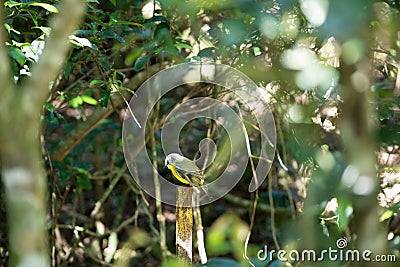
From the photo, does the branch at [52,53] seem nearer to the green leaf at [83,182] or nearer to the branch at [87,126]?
the branch at [87,126]

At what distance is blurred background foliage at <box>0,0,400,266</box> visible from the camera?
744 millimetres

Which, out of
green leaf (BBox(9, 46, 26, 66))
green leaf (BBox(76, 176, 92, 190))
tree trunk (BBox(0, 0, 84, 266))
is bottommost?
green leaf (BBox(76, 176, 92, 190))

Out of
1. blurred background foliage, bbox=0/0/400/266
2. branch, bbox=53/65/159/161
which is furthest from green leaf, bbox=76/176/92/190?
branch, bbox=53/65/159/161

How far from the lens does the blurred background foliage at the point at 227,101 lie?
2.44ft

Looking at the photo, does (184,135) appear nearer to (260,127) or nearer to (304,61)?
(260,127)

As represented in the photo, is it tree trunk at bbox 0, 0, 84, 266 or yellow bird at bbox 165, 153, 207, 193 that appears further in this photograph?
yellow bird at bbox 165, 153, 207, 193

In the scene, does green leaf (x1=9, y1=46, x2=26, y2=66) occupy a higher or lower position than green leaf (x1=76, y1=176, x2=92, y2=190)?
higher

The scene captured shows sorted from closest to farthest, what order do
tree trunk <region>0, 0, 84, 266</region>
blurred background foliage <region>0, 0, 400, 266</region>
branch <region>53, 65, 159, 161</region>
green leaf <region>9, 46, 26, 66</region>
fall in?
1. tree trunk <region>0, 0, 84, 266</region>
2. blurred background foliage <region>0, 0, 400, 266</region>
3. green leaf <region>9, 46, 26, 66</region>
4. branch <region>53, 65, 159, 161</region>

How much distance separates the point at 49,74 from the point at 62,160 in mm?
2023

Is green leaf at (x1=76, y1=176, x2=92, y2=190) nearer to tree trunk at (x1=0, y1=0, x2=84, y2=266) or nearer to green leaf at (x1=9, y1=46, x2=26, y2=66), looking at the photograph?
green leaf at (x1=9, y1=46, x2=26, y2=66)

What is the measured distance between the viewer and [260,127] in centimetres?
190

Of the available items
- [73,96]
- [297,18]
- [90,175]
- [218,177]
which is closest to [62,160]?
[90,175]

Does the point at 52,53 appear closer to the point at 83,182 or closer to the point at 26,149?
the point at 26,149

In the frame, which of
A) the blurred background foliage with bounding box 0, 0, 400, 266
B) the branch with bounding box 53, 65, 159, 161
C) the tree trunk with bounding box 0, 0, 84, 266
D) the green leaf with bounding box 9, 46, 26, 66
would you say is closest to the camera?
the tree trunk with bounding box 0, 0, 84, 266
